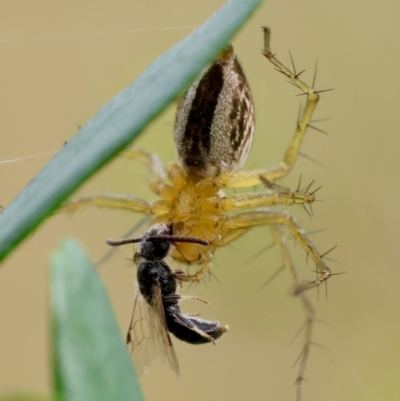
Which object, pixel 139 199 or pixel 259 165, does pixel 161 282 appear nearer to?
pixel 139 199

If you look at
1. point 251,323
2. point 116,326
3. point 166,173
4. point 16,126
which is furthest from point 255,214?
point 16,126

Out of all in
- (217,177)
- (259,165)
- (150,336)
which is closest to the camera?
(150,336)

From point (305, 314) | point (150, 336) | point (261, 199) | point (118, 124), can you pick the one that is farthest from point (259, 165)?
point (118, 124)

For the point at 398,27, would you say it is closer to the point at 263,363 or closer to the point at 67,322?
the point at 263,363

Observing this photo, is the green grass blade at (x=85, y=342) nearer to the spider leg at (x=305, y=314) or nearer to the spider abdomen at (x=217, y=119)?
the spider abdomen at (x=217, y=119)

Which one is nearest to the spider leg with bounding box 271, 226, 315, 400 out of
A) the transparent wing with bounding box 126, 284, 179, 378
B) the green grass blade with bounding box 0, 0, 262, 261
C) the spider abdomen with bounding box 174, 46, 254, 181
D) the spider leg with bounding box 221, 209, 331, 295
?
the spider leg with bounding box 221, 209, 331, 295

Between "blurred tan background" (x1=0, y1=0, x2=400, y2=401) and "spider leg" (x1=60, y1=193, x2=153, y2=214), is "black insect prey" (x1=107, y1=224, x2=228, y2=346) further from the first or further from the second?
"blurred tan background" (x1=0, y1=0, x2=400, y2=401)

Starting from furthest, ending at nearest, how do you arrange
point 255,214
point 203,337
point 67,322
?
point 255,214 → point 203,337 → point 67,322
